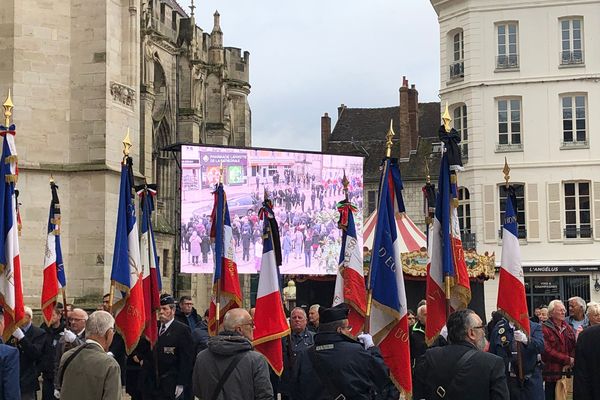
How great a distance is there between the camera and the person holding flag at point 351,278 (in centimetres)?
1233

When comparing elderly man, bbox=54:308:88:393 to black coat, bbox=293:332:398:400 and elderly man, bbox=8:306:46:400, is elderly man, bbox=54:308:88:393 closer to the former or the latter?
elderly man, bbox=8:306:46:400

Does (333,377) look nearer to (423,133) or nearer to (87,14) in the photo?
(87,14)

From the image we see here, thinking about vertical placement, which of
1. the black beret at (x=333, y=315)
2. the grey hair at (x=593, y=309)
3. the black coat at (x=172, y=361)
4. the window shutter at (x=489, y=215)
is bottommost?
the black coat at (x=172, y=361)

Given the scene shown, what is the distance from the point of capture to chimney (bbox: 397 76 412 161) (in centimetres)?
4703

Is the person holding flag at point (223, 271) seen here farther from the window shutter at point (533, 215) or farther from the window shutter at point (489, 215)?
the window shutter at point (533, 215)

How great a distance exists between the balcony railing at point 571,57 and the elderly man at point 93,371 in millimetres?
28595

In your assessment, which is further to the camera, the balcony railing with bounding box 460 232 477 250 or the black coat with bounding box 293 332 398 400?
the balcony railing with bounding box 460 232 477 250

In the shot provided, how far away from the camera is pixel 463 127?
34.7 metres

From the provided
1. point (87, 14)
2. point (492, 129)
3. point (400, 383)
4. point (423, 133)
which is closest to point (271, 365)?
point (400, 383)

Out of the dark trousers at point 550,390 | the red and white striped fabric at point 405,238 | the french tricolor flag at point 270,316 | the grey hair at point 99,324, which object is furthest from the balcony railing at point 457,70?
the grey hair at point 99,324

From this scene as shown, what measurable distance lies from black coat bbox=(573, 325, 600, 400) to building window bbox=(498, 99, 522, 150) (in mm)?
26430

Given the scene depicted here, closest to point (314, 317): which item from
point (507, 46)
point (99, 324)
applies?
point (99, 324)

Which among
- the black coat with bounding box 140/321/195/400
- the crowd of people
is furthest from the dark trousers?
the black coat with bounding box 140/321/195/400

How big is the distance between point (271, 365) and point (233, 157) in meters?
16.5
